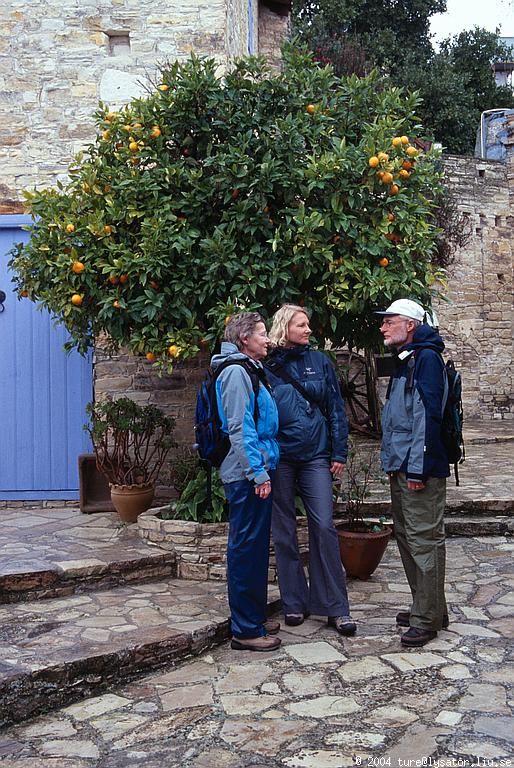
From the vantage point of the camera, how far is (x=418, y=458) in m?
4.09

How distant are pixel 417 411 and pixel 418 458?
0.24 metres

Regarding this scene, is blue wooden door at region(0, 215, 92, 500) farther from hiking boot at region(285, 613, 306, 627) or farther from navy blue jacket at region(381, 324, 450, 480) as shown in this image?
navy blue jacket at region(381, 324, 450, 480)

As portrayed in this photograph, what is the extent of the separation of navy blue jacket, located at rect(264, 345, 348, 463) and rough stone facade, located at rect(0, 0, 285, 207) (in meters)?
3.53

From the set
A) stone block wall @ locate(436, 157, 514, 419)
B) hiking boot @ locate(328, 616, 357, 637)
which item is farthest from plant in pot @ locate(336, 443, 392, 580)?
stone block wall @ locate(436, 157, 514, 419)

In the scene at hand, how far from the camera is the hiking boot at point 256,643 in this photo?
4.21 meters

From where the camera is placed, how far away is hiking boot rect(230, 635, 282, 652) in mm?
4211

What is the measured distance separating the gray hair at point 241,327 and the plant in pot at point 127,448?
2125mm

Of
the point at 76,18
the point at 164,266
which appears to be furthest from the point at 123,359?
the point at 76,18

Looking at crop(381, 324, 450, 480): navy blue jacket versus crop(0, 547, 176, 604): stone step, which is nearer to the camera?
crop(381, 324, 450, 480): navy blue jacket

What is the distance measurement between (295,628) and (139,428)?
89.9 inches

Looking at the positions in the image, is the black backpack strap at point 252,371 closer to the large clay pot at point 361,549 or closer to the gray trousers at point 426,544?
the gray trousers at point 426,544

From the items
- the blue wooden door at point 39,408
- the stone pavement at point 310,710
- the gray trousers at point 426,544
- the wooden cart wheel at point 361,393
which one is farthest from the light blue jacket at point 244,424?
the wooden cart wheel at point 361,393

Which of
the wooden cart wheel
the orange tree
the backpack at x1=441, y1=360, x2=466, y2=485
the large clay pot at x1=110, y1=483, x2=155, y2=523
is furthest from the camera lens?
the wooden cart wheel

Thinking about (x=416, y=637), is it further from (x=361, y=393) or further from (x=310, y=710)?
(x=361, y=393)
